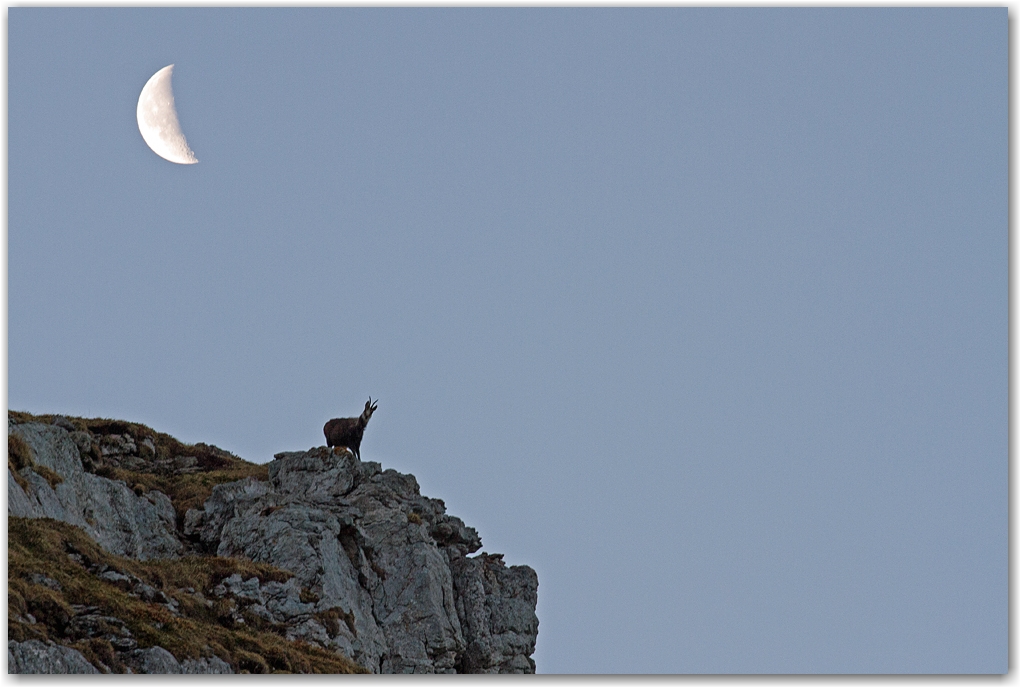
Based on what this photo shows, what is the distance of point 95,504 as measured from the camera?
35562 mm

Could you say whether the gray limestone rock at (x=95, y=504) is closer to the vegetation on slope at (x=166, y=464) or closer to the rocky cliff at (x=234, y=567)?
the rocky cliff at (x=234, y=567)

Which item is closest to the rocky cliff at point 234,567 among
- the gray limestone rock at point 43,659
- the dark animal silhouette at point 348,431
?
the gray limestone rock at point 43,659

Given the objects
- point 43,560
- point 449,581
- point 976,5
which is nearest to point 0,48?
point 43,560

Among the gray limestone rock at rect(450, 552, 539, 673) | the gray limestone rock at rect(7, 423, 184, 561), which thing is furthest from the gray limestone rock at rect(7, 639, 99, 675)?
the gray limestone rock at rect(450, 552, 539, 673)

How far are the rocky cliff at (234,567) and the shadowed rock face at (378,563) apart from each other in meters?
0.07

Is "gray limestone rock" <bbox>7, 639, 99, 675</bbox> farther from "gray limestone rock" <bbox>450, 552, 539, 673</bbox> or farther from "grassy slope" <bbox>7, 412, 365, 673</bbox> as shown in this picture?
"gray limestone rock" <bbox>450, 552, 539, 673</bbox>

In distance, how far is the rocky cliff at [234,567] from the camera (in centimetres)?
2267

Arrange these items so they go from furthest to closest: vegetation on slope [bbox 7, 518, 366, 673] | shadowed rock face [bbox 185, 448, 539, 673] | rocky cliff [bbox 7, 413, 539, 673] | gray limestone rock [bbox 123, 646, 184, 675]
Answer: shadowed rock face [bbox 185, 448, 539, 673] < rocky cliff [bbox 7, 413, 539, 673] < gray limestone rock [bbox 123, 646, 184, 675] < vegetation on slope [bbox 7, 518, 366, 673]

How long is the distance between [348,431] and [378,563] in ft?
35.4

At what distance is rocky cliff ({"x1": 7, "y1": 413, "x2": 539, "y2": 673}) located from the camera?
22672 millimetres

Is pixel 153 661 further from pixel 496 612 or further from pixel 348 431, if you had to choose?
pixel 348 431

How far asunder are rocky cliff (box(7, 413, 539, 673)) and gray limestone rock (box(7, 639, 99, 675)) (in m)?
0.04

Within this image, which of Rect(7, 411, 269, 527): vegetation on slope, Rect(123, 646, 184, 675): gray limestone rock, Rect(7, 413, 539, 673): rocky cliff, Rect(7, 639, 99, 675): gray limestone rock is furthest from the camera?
Rect(7, 411, 269, 527): vegetation on slope

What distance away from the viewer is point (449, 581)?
130ft
